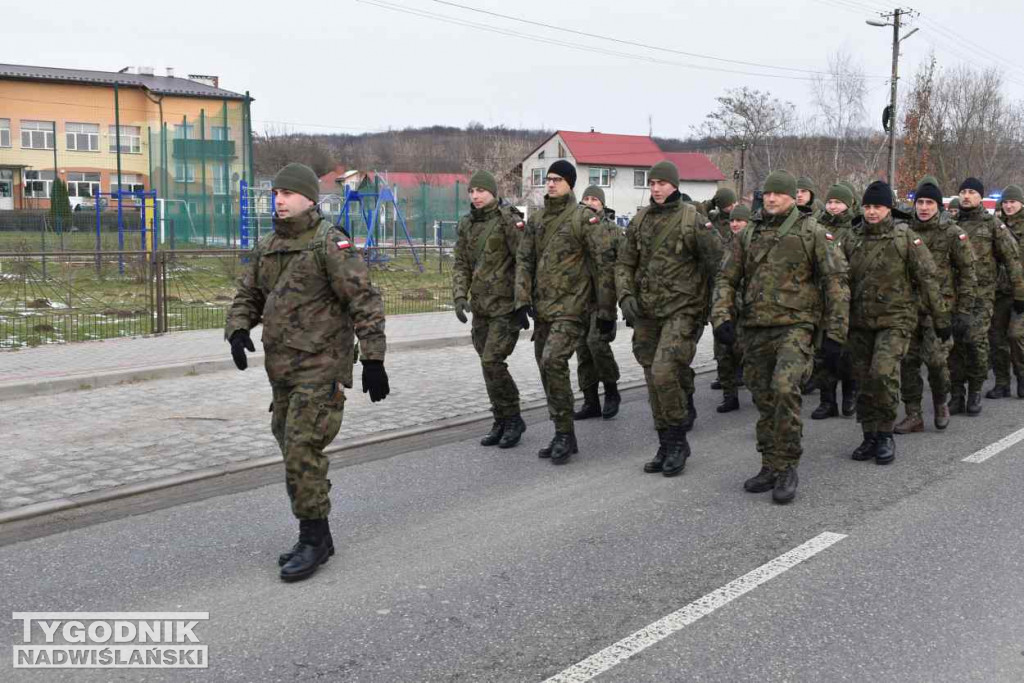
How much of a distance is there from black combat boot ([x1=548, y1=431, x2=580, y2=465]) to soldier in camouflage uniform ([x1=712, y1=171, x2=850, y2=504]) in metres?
1.33

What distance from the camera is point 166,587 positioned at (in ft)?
15.3

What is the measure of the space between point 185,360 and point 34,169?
45360 mm

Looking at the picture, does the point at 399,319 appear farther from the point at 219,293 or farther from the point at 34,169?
the point at 34,169

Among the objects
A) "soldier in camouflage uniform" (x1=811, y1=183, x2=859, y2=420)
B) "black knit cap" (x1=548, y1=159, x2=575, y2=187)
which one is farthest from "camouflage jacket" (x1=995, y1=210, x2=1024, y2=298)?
"black knit cap" (x1=548, y1=159, x2=575, y2=187)

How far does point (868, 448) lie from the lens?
7.23m

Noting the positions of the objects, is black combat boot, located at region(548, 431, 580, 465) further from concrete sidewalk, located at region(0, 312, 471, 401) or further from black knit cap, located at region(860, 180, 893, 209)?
concrete sidewalk, located at region(0, 312, 471, 401)

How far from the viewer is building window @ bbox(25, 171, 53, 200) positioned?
48188 millimetres

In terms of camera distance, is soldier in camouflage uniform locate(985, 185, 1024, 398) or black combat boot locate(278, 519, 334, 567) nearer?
black combat boot locate(278, 519, 334, 567)

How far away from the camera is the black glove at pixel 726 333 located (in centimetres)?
617

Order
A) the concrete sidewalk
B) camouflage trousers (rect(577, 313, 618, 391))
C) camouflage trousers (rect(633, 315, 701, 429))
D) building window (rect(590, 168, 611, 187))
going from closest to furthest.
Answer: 1. camouflage trousers (rect(633, 315, 701, 429))
2. camouflage trousers (rect(577, 313, 618, 391))
3. the concrete sidewalk
4. building window (rect(590, 168, 611, 187))

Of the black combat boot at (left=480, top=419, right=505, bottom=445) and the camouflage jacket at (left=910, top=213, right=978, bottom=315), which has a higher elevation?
the camouflage jacket at (left=910, top=213, right=978, bottom=315)

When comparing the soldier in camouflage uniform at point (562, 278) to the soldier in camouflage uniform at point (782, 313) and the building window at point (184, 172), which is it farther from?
the building window at point (184, 172)

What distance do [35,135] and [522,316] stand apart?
164 feet

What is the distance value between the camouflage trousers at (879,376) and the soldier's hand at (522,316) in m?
2.53
